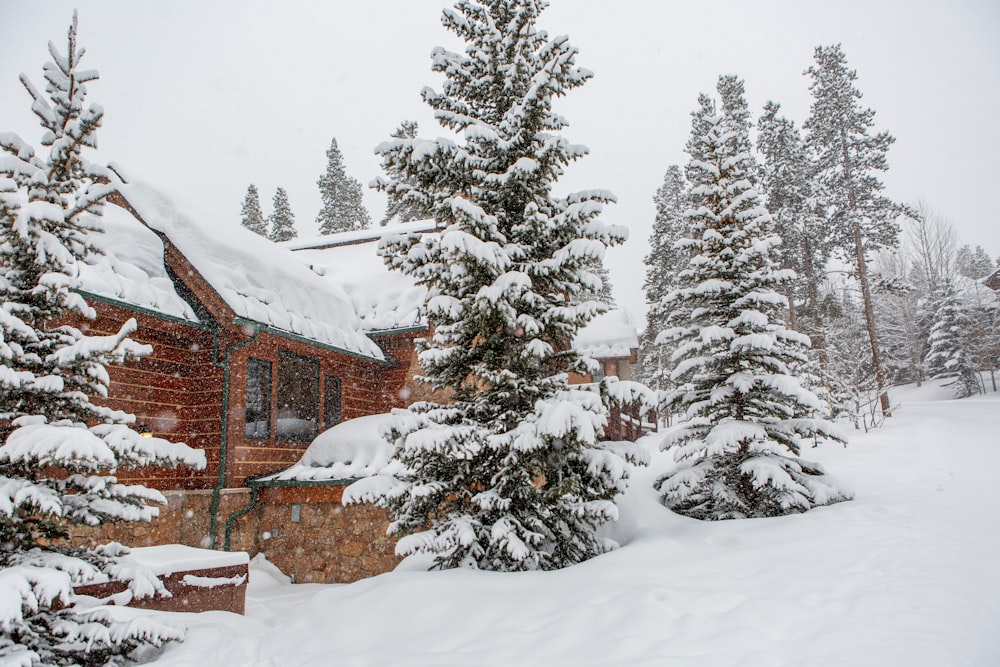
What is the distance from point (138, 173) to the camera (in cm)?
1239

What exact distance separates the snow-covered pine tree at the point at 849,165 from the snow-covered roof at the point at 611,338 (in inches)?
Answer: 398

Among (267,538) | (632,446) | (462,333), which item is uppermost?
(462,333)

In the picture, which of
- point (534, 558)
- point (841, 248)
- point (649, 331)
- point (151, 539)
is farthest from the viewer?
point (649, 331)

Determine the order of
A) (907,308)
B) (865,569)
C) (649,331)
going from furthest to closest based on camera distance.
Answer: (907,308) < (649,331) < (865,569)

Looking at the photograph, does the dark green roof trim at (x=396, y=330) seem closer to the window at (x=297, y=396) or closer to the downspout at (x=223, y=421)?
the window at (x=297, y=396)

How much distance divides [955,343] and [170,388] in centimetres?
3583

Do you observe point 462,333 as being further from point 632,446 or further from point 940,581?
point 940,581

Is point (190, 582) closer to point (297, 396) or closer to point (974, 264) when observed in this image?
point (297, 396)

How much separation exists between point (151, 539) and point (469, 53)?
9.07 m

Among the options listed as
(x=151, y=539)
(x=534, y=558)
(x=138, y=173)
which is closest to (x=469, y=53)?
(x=534, y=558)

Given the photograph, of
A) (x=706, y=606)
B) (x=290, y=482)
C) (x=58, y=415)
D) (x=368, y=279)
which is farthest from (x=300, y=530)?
(x=706, y=606)

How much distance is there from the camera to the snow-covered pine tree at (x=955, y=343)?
30406mm

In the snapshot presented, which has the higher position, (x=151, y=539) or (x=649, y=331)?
(x=649, y=331)

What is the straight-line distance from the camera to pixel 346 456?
11.7 meters
